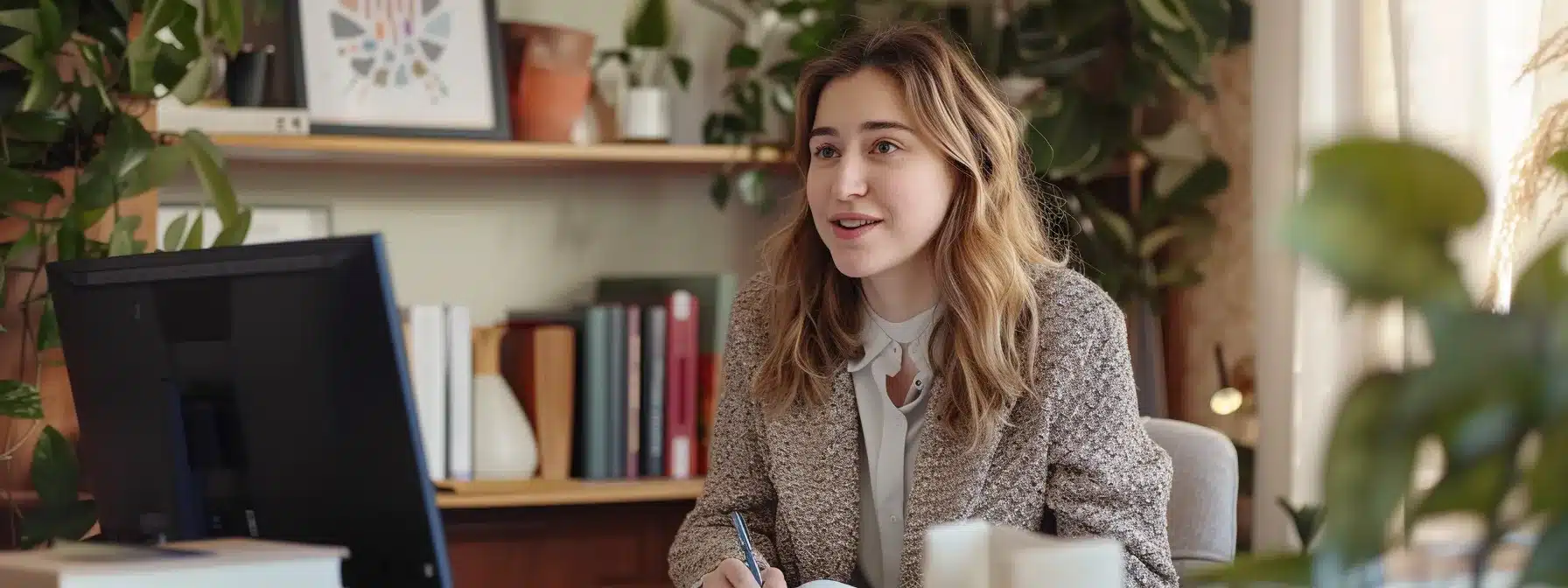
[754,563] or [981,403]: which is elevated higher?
[981,403]

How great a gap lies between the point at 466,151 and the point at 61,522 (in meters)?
0.85

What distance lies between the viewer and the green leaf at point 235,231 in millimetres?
1987

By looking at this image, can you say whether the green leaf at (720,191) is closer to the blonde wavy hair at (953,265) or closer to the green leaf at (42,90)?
the blonde wavy hair at (953,265)

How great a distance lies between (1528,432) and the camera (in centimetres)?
36

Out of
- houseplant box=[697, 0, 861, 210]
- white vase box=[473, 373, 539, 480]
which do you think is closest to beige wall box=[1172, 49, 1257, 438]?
houseplant box=[697, 0, 861, 210]

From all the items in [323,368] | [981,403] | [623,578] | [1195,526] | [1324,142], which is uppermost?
[1324,142]

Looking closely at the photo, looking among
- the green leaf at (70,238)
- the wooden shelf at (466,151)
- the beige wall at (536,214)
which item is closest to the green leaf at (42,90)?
the green leaf at (70,238)

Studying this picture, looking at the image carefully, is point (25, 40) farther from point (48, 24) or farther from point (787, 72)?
point (787, 72)

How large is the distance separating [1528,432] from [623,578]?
100 inches

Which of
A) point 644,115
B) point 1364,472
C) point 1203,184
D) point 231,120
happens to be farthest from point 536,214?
point 1364,472

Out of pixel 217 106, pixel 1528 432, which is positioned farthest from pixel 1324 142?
pixel 217 106

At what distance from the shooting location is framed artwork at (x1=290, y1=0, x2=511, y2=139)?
244 cm

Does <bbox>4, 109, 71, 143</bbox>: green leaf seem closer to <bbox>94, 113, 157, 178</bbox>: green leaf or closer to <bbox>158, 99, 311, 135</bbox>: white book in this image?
<bbox>94, 113, 157, 178</bbox>: green leaf

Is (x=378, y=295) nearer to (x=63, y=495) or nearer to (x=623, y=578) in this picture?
(x=63, y=495)
